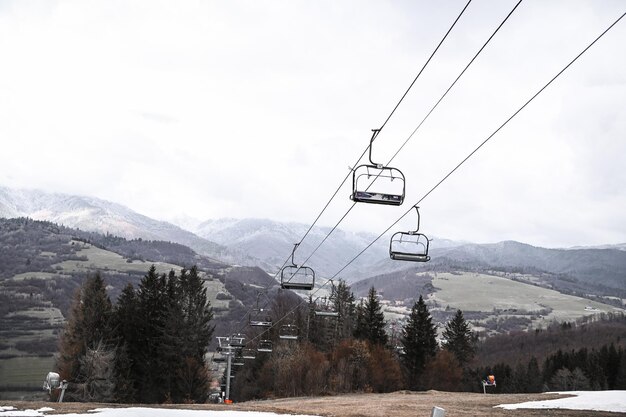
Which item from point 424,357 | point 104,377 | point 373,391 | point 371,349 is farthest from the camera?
point 424,357

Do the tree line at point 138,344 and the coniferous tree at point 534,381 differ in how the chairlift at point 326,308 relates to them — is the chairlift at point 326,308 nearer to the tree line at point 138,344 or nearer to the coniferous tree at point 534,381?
the tree line at point 138,344

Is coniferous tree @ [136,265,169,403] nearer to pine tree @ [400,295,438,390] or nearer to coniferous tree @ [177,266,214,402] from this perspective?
coniferous tree @ [177,266,214,402]

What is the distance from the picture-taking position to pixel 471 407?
37.7m

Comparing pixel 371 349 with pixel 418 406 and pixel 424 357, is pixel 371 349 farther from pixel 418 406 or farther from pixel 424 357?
pixel 418 406

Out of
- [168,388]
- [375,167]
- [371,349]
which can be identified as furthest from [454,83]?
[371,349]

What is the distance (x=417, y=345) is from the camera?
277 ft

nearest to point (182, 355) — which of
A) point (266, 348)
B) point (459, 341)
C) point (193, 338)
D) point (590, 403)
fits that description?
point (193, 338)

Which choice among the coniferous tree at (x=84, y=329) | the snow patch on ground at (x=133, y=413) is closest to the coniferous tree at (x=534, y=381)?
the coniferous tree at (x=84, y=329)

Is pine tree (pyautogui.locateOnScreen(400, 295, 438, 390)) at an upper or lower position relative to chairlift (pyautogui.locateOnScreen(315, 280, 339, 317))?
lower

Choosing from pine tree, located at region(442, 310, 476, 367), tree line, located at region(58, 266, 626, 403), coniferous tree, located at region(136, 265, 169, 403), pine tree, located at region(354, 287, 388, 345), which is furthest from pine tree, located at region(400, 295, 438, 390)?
coniferous tree, located at region(136, 265, 169, 403)

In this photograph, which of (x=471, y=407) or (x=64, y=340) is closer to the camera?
(x=471, y=407)

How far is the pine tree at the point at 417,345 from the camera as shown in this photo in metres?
83.7

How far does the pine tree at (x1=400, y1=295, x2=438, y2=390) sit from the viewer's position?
8369 cm

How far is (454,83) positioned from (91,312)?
6025cm
